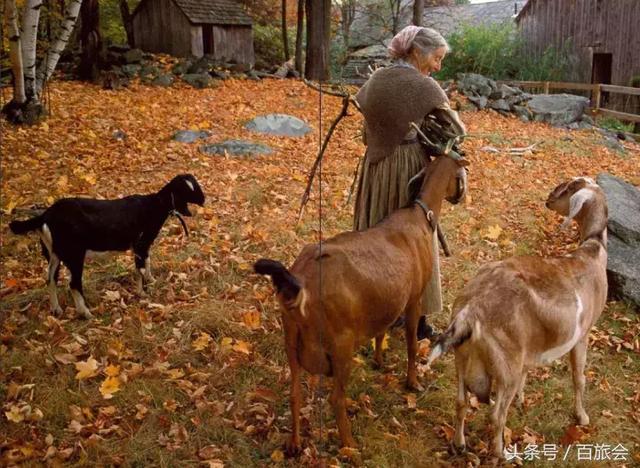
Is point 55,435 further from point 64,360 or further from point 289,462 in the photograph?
point 289,462

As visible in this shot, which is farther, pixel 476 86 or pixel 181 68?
pixel 476 86

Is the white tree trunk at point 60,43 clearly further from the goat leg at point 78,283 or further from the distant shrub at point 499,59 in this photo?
the distant shrub at point 499,59

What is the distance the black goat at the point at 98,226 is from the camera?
195 inches

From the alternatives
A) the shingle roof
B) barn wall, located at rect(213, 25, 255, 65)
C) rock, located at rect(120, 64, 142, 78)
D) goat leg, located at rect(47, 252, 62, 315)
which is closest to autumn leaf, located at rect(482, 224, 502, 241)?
goat leg, located at rect(47, 252, 62, 315)

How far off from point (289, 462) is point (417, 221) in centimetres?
194

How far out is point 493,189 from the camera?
9.77m

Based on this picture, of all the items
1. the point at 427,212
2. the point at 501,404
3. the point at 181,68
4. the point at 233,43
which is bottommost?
the point at 501,404

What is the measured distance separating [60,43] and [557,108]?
13.8m

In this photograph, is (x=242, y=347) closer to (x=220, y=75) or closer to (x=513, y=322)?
(x=513, y=322)

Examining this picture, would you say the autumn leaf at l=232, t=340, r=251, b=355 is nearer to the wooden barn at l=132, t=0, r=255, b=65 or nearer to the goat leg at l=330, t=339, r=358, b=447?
the goat leg at l=330, t=339, r=358, b=447

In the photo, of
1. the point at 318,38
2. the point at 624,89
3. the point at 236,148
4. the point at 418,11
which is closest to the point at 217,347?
the point at 236,148

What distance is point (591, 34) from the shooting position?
2225cm

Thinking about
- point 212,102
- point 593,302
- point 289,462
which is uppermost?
point 212,102

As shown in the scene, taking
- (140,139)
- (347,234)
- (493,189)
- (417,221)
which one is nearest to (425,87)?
(417,221)
